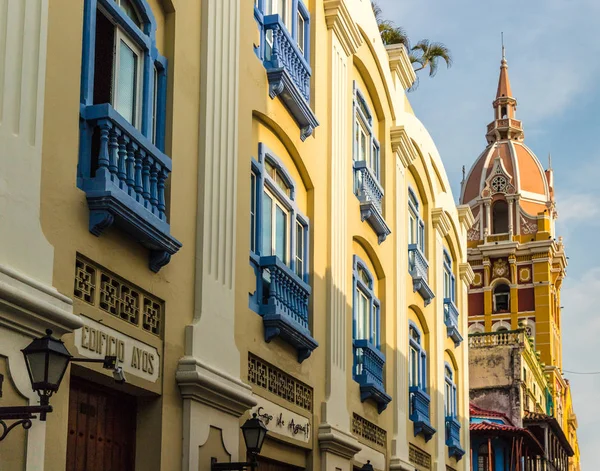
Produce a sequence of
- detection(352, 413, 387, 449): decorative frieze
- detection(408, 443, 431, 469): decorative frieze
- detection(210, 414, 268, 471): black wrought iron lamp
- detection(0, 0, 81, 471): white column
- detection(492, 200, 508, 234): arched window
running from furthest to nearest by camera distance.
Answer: detection(492, 200, 508, 234): arched window
detection(408, 443, 431, 469): decorative frieze
detection(352, 413, 387, 449): decorative frieze
detection(210, 414, 268, 471): black wrought iron lamp
detection(0, 0, 81, 471): white column

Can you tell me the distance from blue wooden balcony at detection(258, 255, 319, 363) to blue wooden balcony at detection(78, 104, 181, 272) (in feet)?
10.2

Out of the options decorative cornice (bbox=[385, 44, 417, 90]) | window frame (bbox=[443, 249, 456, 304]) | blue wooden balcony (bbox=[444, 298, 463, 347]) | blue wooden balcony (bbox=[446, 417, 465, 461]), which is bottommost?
blue wooden balcony (bbox=[446, 417, 465, 461])

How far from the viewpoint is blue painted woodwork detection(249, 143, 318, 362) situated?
13.1 metres

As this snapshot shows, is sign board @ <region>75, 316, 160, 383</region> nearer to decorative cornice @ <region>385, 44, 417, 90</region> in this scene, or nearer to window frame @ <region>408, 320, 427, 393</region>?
window frame @ <region>408, 320, 427, 393</region>

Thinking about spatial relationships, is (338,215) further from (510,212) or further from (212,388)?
(510,212)

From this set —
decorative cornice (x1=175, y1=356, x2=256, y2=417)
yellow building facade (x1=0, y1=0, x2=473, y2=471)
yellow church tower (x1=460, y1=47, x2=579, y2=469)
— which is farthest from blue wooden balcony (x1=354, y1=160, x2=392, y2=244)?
yellow church tower (x1=460, y1=47, x2=579, y2=469)

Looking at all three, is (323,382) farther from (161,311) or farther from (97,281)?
(97,281)

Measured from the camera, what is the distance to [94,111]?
29.6ft

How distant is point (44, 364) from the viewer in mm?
6957

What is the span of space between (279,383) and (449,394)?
13976 millimetres

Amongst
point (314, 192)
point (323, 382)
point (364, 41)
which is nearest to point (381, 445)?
point (323, 382)

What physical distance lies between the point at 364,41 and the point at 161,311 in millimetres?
10217

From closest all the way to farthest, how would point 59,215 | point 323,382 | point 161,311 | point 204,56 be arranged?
point 59,215, point 161,311, point 204,56, point 323,382

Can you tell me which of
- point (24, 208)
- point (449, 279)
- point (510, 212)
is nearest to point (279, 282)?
point (24, 208)
